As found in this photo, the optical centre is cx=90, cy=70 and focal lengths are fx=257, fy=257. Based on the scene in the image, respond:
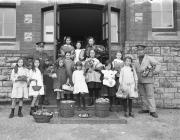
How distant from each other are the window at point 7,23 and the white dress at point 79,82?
12.4 feet

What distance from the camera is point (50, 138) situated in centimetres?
542

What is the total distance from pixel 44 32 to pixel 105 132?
5.32m

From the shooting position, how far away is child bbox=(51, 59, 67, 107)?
24.1ft

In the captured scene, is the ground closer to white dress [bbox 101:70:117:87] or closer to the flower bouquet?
the flower bouquet

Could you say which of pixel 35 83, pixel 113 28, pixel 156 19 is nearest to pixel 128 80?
pixel 35 83

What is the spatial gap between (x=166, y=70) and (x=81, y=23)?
6695 millimetres

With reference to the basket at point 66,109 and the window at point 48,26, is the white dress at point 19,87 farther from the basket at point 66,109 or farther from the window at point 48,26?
the window at point 48,26

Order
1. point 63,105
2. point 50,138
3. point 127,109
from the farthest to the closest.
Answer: point 127,109, point 63,105, point 50,138

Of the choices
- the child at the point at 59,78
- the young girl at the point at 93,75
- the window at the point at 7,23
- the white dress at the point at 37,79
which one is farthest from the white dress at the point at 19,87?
the window at the point at 7,23

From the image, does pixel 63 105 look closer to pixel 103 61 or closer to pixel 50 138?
pixel 50 138

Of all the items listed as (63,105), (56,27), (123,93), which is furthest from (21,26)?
(123,93)

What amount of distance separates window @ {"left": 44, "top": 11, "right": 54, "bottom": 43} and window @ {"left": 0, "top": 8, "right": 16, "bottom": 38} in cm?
118

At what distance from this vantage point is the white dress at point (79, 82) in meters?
7.14

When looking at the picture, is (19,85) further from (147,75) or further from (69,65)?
(147,75)
